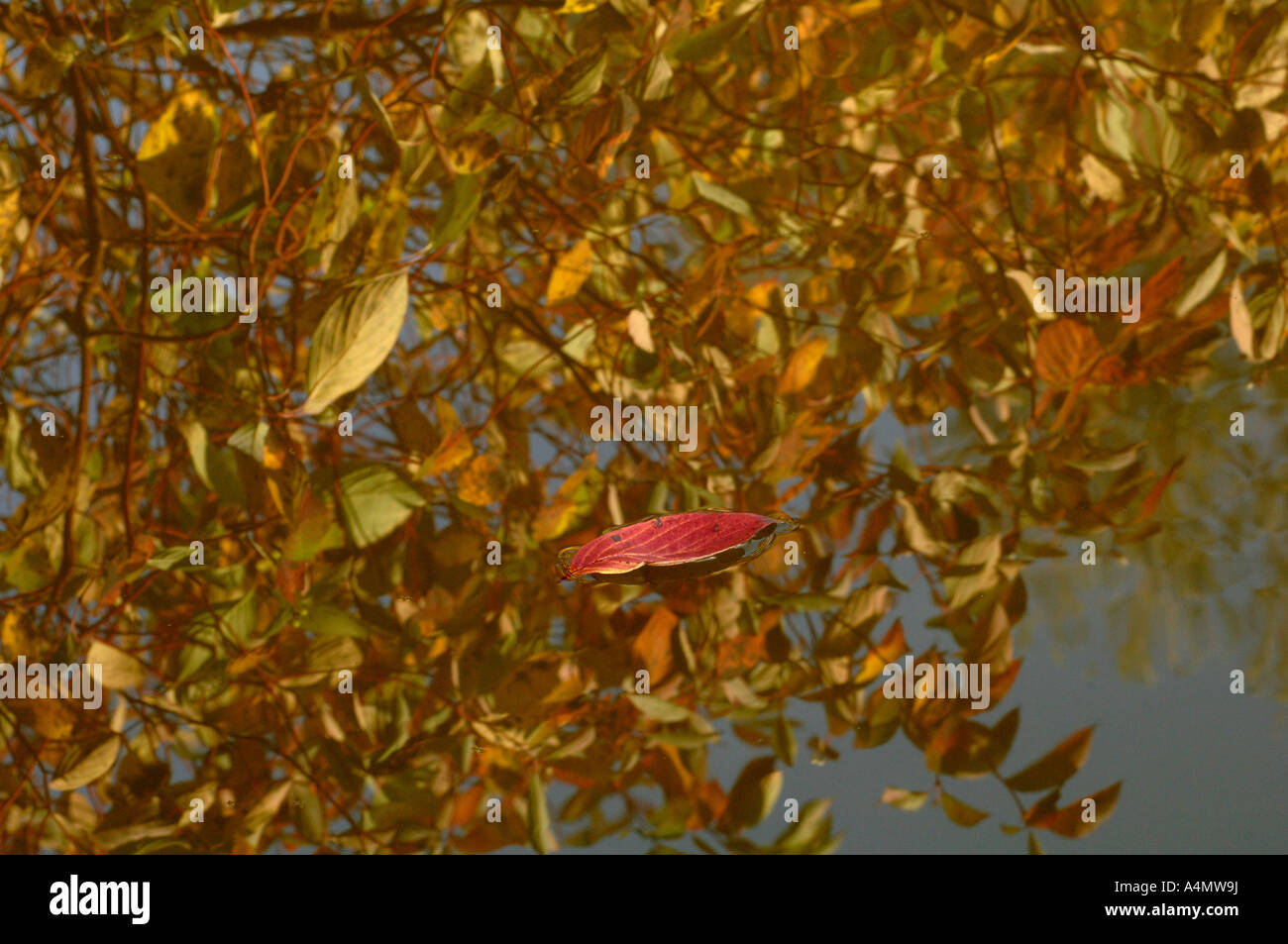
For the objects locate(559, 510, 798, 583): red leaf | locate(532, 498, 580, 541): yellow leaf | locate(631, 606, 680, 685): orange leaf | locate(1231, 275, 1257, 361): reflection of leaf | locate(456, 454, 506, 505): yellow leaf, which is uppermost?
locate(1231, 275, 1257, 361): reflection of leaf

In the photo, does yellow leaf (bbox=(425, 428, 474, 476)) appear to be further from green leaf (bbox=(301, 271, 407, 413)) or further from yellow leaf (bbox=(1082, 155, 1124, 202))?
yellow leaf (bbox=(1082, 155, 1124, 202))

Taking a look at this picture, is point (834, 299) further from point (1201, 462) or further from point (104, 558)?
point (104, 558)

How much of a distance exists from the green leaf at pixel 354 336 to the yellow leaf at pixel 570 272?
119 millimetres

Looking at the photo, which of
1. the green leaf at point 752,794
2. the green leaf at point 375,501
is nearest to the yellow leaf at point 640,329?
the green leaf at point 375,501

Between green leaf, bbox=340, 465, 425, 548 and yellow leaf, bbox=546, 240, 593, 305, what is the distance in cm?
13

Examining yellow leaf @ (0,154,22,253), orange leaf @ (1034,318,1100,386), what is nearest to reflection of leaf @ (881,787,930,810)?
orange leaf @ (1034,318,1100,386)

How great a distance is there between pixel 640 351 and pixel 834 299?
0.44ft

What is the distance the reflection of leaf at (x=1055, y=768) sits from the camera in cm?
50

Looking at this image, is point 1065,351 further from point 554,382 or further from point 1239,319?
point 554,382

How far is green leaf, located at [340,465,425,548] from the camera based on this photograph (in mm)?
444

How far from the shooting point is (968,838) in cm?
56

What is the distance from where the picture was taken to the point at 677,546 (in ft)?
1.41

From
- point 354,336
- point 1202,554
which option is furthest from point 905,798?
point 354,336
